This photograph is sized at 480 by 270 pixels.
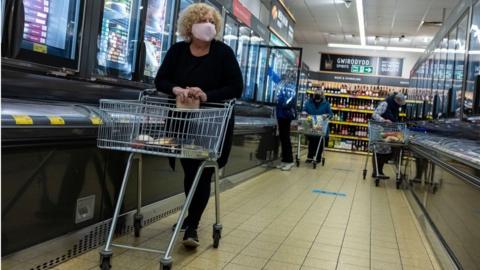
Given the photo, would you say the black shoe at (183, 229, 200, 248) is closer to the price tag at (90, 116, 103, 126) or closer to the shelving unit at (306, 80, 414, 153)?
the price tag at (90, 116, 103, 126)

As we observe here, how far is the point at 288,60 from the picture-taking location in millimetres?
10219

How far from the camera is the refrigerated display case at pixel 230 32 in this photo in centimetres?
632

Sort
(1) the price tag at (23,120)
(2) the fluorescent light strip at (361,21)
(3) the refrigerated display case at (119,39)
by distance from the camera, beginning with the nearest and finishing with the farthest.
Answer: (1) the price tag at (23,120) → (3) the refrigerated display case at (119,39) → (2) the fluorescent light strip at (361,21)

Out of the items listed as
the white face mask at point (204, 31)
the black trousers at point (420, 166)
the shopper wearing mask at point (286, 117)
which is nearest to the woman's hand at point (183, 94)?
the white face mask at point (204, 31)

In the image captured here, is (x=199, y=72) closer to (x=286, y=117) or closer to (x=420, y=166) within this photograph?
(x=420, y=166)

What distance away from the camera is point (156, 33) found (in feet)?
13.6

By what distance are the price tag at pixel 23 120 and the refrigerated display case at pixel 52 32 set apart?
0.51m

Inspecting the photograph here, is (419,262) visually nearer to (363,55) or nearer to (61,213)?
(61,213)

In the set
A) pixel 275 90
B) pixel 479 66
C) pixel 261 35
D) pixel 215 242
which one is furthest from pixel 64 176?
pixel 275 90

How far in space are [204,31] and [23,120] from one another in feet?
3.84

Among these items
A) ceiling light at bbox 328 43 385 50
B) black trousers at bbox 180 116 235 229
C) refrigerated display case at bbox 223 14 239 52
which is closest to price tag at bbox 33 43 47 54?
black trousers at bbox 180 116 235 229

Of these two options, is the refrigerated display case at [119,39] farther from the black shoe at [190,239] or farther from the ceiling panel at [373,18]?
the ceiling panel at [373,18]

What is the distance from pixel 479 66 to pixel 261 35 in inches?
194

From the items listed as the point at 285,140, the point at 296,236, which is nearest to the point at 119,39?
the point at 296,236
